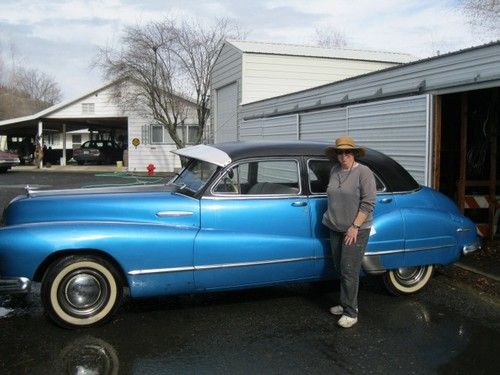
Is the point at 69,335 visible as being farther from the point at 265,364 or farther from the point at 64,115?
the point at 64,115

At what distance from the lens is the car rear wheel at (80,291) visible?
453 cm

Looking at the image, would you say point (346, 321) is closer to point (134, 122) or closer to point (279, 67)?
point (279, 67)

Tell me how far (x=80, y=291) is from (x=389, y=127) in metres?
5.84

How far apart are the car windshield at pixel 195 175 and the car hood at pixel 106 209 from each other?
205 mm

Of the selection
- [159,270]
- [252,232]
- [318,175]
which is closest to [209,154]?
[252,232]

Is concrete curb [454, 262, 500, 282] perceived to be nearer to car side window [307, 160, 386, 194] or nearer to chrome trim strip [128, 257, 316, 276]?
car side window [307, 160, 386, 194]

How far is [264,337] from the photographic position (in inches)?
178

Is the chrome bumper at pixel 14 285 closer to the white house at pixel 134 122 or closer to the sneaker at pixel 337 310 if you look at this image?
the sneaker at pixel 337 310

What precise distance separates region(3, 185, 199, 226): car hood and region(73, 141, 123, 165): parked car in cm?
3026

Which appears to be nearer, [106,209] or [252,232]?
[106,209]

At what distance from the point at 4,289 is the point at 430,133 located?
231 inches

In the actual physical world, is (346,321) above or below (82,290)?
below

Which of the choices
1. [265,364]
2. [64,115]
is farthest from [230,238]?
[64,115]

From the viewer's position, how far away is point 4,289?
443 cm
